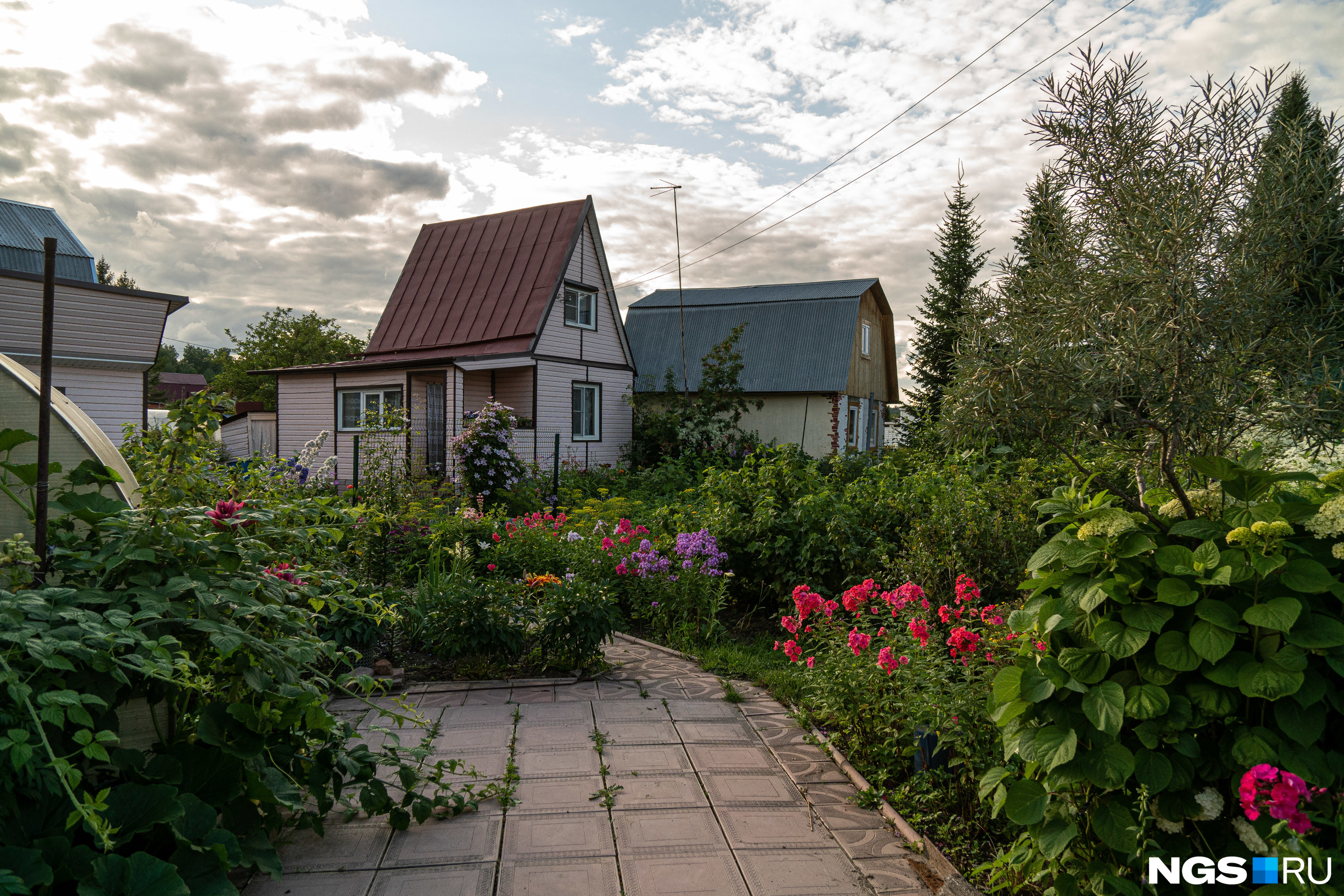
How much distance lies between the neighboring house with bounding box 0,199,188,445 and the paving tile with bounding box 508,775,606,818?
419 inches

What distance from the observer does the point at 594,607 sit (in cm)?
479

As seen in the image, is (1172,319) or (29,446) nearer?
(1172,319)

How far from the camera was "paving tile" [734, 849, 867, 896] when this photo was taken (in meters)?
2.53

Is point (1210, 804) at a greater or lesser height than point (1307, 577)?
lesser

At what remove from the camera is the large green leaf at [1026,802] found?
2.00 meters

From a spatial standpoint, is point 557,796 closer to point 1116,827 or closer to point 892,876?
point 892,876

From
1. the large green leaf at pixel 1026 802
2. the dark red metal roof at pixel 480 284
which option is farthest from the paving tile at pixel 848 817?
the dark red metal roof at pixel 480 284

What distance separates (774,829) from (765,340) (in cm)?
1875

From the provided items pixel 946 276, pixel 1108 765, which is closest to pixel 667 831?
pixel 1108 765

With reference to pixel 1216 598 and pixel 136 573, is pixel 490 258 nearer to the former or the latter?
pixel 136 573

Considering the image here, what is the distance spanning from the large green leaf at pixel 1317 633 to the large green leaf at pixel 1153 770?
0.42 meters

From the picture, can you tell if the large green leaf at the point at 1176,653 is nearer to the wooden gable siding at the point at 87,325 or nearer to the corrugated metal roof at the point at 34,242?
the wooden gable siding at the point at 87,325

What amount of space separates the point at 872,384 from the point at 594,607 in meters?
20.0

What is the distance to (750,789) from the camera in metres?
3.27
